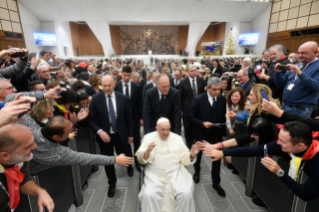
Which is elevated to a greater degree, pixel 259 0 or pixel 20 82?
pixel 259 0

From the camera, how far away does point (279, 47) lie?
3.21 metres

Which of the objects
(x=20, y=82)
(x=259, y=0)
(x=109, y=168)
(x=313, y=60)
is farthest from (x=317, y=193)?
(x=259, y=0)

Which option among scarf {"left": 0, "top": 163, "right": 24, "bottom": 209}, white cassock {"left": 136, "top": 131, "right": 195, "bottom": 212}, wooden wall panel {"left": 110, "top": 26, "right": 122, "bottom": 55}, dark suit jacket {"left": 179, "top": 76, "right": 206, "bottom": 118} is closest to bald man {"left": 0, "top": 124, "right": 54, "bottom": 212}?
scarf {"left": 0, "top": 163, "right": 24, "bottom": 209}

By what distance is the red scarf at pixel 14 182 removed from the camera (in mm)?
1241

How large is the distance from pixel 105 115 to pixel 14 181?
4.90 feet

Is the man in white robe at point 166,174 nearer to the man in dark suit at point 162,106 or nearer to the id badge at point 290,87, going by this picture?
the man in dark suit at point 162,106

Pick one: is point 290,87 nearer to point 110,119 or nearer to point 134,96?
point 134,96

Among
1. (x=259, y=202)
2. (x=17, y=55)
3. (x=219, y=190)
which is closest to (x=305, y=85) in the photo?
(x=259, y=202)

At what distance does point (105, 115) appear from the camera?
8.87ft

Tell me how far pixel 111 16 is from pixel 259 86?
16739mm

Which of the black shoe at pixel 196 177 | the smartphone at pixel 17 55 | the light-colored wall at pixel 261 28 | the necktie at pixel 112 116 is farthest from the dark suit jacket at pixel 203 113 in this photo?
the light-colored wall at pixel 261 28

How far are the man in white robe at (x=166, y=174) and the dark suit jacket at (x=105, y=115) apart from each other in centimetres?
43

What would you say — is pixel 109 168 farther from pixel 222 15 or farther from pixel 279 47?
pixel 222 15

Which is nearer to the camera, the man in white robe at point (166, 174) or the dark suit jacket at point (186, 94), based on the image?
the man in white robe at point (166, 174)
